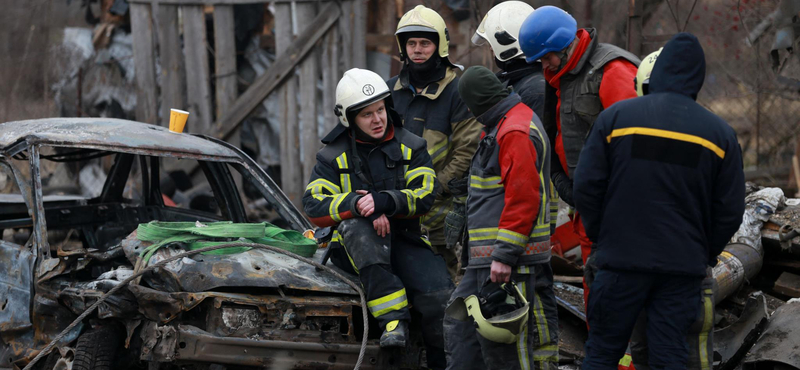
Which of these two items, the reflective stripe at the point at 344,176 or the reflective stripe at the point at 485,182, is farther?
the reflective stripe at the point at 344,176

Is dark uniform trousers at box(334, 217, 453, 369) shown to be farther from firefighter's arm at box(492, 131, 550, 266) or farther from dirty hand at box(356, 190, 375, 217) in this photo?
firefighter's arm at box(492, 131, 550, 266)

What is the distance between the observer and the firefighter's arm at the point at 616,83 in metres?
4.41

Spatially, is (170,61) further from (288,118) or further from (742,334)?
(742,334)

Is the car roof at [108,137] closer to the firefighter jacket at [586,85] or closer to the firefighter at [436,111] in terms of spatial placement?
the firefighter at [436,111]

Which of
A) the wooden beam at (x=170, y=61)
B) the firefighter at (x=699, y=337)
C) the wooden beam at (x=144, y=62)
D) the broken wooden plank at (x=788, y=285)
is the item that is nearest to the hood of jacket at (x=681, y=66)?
the firefighter at (x=699, y=337)

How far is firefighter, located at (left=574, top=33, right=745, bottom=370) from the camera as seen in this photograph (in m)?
3.51

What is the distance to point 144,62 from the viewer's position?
30.3 ft

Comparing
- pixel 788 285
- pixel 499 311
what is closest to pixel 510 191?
pixel 499 311

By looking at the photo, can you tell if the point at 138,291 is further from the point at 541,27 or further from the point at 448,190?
the point at 541,27

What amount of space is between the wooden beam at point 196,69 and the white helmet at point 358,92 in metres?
4.76

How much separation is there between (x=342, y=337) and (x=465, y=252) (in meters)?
0.80

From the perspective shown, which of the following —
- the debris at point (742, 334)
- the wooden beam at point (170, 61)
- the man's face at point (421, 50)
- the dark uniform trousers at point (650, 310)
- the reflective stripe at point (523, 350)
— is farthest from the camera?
the wooden beam at point (170, 61)

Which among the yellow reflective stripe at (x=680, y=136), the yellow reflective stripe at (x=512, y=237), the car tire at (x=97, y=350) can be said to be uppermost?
the yellow reflective stripe at (x=680, y=136)

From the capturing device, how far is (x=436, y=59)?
17.5ft
